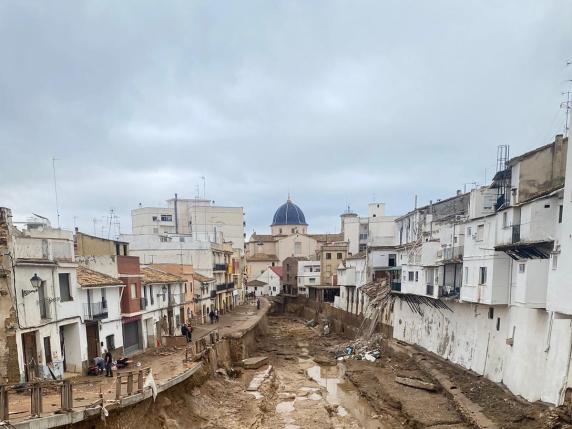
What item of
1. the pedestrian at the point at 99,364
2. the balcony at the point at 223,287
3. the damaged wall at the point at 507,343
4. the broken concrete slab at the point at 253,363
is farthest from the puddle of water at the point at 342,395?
the balcony at the point at 223,287

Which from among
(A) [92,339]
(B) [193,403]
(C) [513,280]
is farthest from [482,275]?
(A) [92,339]

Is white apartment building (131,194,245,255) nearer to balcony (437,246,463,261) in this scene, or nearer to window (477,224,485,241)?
balcony (437,246,463,261)

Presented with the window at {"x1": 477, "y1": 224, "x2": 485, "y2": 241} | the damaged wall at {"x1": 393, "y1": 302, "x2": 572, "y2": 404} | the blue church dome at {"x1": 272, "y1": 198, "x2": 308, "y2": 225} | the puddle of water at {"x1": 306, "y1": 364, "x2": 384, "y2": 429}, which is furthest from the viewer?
the blue church dome at {"x1": 272, "y1": 198, "x2": 308, "y2": 225}

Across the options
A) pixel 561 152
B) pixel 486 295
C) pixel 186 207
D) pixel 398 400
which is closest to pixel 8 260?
pixel 398 400

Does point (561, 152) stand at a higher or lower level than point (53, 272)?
higher

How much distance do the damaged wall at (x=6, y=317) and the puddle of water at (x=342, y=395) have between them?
745 inches

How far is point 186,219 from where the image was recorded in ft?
242

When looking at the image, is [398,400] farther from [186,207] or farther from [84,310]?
[186,207]

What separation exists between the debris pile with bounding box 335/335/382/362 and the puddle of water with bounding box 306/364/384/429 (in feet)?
7.97

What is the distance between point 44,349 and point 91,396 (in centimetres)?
439

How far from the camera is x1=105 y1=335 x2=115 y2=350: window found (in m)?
24.9

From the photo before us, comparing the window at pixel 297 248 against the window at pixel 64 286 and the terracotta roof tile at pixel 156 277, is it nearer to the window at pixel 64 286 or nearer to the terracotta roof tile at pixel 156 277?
the terracotta roof tile at pixel 156 277

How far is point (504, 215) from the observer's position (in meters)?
22.8

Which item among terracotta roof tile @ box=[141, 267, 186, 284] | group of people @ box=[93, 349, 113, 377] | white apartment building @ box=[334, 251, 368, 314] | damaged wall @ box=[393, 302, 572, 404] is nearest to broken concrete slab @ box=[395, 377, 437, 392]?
damaged wall @ box=[393, 302, 572, 404]
